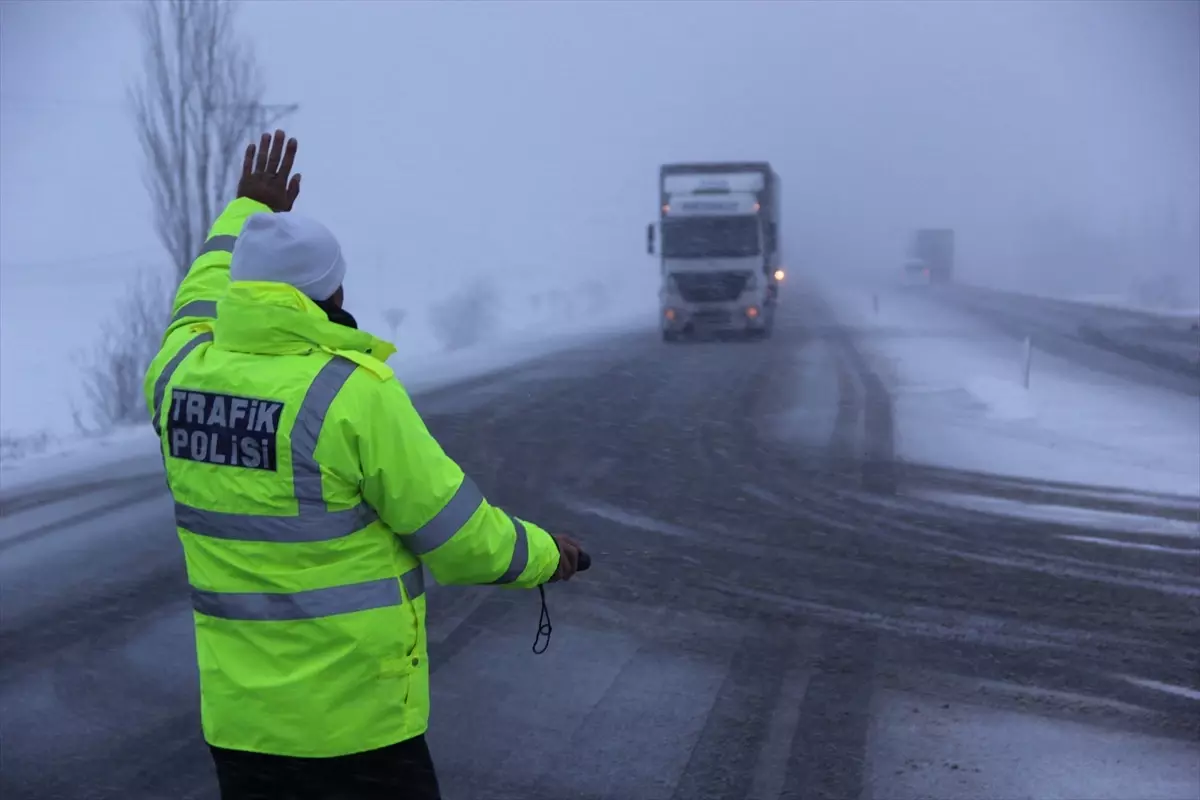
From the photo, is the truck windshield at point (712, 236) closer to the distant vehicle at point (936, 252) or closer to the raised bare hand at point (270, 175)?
the raised bare hand at point (270, 175)

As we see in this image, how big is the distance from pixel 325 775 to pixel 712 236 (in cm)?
2278

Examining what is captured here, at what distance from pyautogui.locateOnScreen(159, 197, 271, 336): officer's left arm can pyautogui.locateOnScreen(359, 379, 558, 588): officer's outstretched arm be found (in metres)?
0.90

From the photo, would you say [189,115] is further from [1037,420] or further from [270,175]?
[270,175]

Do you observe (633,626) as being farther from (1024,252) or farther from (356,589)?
(1024,252)

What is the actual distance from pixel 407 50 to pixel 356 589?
6336 inches

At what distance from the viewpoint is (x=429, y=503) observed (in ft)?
7.63

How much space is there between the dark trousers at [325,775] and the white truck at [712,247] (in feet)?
73.0

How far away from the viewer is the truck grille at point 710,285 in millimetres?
24688

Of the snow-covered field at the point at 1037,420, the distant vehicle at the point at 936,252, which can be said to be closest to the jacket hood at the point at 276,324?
the snow-covered field at the point at 1037,420

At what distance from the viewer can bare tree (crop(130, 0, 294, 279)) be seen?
1984cm

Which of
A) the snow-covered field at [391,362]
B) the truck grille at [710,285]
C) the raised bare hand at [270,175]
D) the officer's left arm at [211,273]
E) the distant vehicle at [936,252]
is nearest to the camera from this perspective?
the officer's left arm at [211,273]

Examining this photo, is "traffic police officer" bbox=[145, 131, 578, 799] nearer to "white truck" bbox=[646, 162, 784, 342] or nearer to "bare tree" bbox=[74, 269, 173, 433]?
"bare tree" bbox=[74, 269, 173, 433]

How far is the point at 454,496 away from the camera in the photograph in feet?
7.79

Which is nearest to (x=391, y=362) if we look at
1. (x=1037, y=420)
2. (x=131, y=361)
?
(x=131, y=361)
